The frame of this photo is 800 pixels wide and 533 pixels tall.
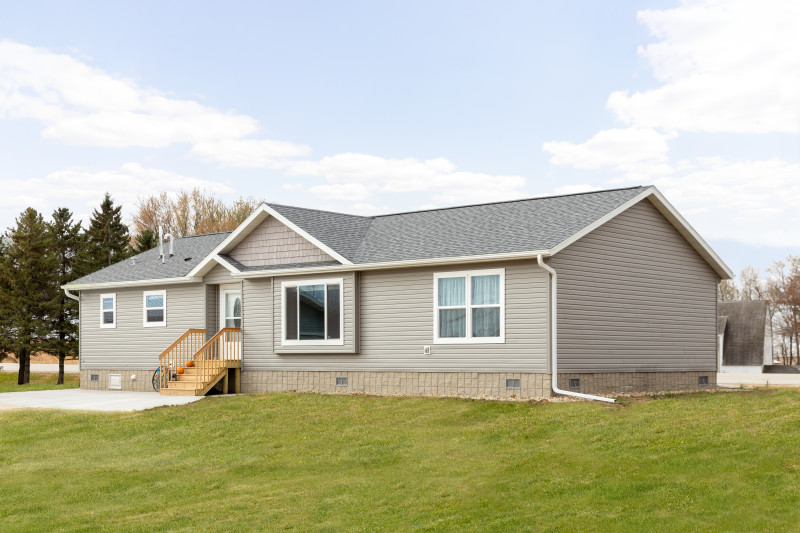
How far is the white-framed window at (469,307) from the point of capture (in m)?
18.6

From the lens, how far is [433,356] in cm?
1948

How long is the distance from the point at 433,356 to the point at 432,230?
3.71 meters

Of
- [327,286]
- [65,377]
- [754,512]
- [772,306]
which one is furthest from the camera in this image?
[772,306]

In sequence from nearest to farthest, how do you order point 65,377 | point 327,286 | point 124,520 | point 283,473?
point 124,520 → point 283,473 → point 327,286 → point 65,377

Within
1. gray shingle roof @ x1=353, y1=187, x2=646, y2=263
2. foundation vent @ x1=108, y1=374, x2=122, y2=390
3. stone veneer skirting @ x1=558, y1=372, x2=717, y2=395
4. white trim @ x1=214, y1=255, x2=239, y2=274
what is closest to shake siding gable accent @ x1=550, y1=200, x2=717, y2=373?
stone veneer skirting @ x1=558, y1=372, x2=717, y2=395

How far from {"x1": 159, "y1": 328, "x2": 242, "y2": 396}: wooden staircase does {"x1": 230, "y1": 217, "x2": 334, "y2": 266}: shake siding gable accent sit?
6.85 feet

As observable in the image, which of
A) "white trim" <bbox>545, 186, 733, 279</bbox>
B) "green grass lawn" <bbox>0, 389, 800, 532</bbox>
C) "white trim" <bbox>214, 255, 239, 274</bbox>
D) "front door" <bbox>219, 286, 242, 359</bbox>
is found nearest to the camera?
"green grass lawn" <bbox>0, 389, 800, 532</bbox>

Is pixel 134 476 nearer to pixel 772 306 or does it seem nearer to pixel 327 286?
pixel 327 286

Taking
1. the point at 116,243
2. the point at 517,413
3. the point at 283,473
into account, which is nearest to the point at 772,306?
the point at 116,243

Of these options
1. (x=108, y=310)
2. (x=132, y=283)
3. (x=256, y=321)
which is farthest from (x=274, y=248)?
(x=108, y=310)

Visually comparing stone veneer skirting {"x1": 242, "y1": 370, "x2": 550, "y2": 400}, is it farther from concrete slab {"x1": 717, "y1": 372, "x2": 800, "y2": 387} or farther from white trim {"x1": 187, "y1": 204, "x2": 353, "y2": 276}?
concrete slab {"x1": 717, "y1": 372, "x2": 800, "y2": 387}

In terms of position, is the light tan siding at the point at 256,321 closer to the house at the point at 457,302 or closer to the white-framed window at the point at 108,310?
the house at the point at 457,302

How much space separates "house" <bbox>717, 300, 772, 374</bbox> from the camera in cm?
5459

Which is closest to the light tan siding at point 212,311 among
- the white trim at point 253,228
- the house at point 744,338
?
the white trim at point 253,228
